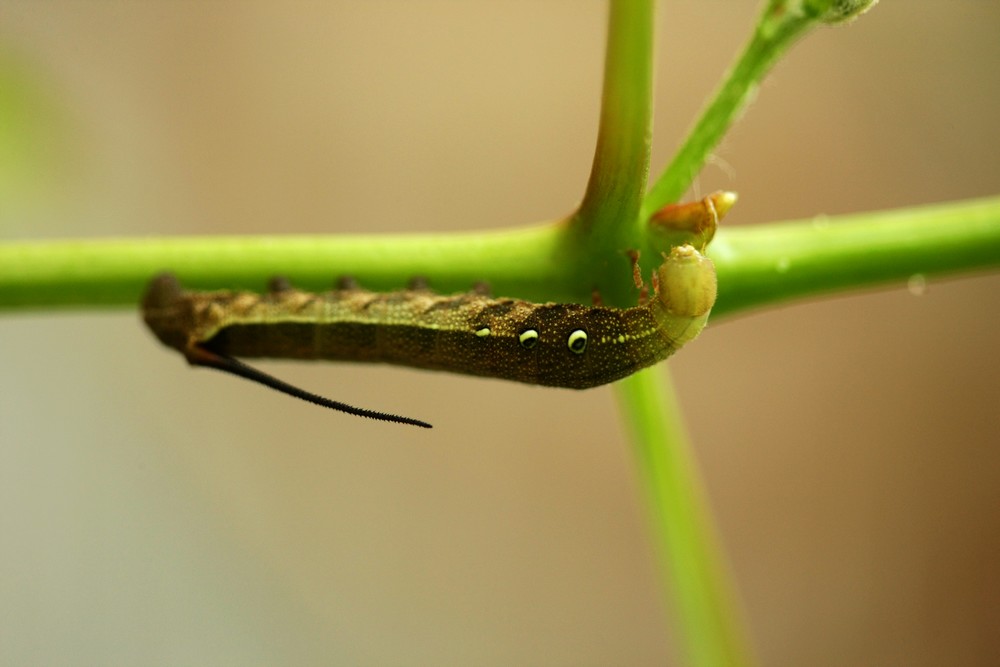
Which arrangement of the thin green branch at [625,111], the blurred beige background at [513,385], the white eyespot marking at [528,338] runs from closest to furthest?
the thin green branch at [625,111] → the white eyespot marking at [528,338] → the blurred beige background at [513,385]

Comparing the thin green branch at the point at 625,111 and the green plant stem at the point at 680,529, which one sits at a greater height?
the thin green branch at the point at 625,111

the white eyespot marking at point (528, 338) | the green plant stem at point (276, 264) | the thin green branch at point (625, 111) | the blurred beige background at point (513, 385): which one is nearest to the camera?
the thin green branch at point (625, 111)

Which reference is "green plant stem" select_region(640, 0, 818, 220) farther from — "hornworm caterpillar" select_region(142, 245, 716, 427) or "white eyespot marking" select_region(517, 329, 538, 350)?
"white eyespot marking" select_region(517, 329, 538, 350)

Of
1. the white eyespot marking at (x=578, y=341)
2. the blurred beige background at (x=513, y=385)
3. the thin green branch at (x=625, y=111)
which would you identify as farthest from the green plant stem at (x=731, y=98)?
the blurred beige background at (x=513, y=385)

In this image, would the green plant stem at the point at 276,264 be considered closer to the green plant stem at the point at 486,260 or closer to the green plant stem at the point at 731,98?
the green plant stem at the point at 486,260

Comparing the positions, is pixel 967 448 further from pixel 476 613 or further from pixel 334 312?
pixel 334 312

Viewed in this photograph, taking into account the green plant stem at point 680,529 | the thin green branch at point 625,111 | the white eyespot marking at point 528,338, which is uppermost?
the thin green branch at point 625,111

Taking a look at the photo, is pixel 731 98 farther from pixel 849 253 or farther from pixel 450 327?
pixel 450 327

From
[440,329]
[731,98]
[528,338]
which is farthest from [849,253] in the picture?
[440,329]
